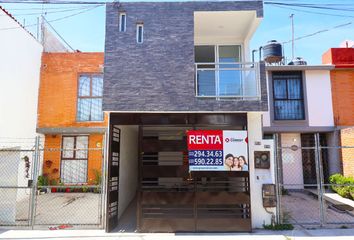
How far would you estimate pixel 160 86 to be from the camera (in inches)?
303

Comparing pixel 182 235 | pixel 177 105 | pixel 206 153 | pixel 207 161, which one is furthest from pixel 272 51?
pixel 182 235

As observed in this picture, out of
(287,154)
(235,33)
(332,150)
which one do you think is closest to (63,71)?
(235,33)

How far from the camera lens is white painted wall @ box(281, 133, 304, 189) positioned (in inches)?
562

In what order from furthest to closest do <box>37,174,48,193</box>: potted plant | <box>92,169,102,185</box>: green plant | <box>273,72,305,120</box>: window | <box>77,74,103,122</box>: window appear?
<box>273,72,305,120</box>: window
<box>77,74,103,122</box>: window
<box>92,169,102,185</box>: green plant
<box>37,174,48,193</box>: potted plant

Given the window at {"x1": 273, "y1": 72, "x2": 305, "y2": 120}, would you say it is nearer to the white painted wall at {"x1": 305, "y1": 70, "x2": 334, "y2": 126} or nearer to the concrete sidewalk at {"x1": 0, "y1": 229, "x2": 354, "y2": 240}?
the white painted wall at {"x1": 305, "y1": 70, "x2": 334, "y2": 126}

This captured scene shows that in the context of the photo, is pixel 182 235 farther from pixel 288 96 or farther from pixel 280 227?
pixel 288 96

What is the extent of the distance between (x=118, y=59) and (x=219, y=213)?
4.92 meters

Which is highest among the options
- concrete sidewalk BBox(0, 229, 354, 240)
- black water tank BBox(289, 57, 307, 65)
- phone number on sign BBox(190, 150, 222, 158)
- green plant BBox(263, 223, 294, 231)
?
black water tank BBox(289, 57, 307, 65)

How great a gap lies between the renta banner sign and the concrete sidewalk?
164cm

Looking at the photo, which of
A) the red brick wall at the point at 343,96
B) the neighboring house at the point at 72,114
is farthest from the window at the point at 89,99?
the red brick wall at the point at 343,96

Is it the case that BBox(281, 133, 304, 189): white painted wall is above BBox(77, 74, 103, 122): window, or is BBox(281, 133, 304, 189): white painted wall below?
below

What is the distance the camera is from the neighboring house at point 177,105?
7605mm

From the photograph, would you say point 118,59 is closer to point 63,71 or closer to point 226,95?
point 226,95

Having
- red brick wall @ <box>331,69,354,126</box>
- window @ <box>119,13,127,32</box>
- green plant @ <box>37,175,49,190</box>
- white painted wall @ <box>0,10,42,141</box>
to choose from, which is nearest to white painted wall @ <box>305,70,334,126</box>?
red brick wall @ <box>331,69,354,126</box>
